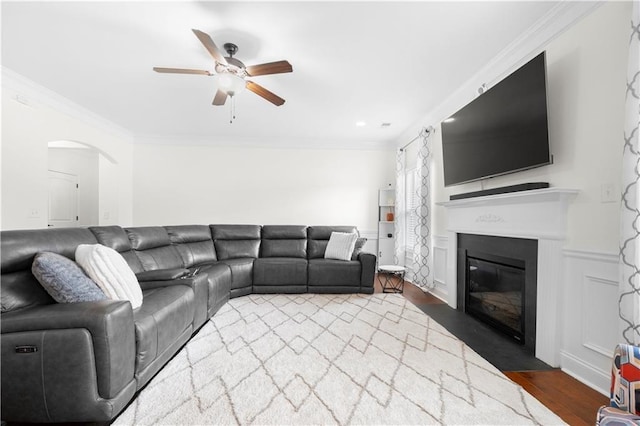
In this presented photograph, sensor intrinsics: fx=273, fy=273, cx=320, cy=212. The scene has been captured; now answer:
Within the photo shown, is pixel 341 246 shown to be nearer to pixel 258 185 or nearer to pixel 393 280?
pixel 393 280

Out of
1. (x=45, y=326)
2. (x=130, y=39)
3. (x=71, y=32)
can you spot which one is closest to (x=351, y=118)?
(x=130, y=39)

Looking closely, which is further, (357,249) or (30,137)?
(357,249)

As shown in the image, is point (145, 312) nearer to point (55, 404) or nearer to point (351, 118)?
point (55, 404)

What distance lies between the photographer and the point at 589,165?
182cm

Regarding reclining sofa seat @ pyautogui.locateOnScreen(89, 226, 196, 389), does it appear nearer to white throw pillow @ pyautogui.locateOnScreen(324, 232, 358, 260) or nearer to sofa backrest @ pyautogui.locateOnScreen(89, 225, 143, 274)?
sofa backrest @ pyautogui.locateOnScreen(89, 225, 143, 274)

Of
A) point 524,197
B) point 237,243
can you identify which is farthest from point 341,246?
point 524,197

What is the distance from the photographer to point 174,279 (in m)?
2.37

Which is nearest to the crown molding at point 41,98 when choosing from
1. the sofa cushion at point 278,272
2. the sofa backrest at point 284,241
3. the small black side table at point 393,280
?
the sofa backrest at point 284,241

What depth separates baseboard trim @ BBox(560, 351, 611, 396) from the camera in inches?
66.3

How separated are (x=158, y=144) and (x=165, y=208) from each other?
1245mm

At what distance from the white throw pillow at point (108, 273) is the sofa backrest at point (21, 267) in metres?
0.20

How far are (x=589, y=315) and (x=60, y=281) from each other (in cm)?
325

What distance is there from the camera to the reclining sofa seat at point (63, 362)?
126 cm

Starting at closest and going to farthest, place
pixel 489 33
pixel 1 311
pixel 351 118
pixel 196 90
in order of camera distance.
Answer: pixel 1 311 < pixel 489 33 < pixel 196 90 < pixel 351 118
